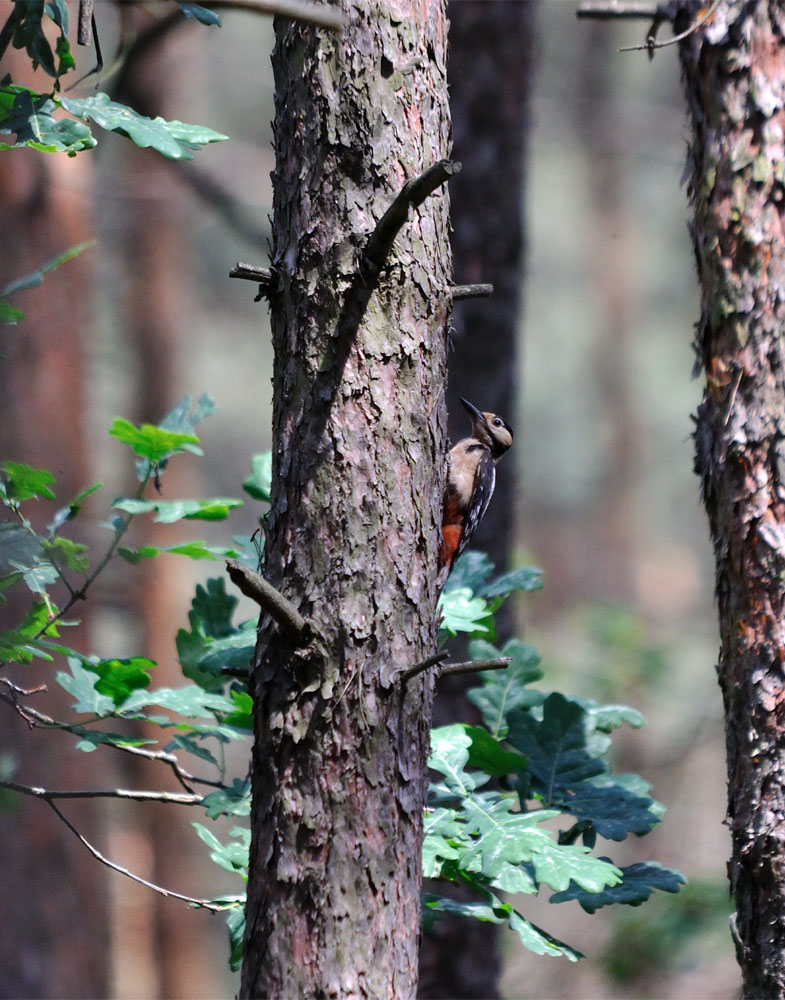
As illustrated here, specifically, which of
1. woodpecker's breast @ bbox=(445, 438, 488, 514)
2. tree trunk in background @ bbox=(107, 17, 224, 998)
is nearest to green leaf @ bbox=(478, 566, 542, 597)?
woodpecker's breast @ bbox=(445, 438, 488, 514)

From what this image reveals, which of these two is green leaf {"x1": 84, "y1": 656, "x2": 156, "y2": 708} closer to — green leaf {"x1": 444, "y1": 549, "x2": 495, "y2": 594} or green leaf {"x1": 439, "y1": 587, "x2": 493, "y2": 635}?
green leaf {"x1": 439, "y1": 587, "x2": 493, "y2": 635}

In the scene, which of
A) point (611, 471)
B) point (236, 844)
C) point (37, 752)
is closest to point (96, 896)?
point (37, 752)

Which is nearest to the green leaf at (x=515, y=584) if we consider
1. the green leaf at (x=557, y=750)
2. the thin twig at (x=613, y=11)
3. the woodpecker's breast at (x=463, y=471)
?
the green leaf at (x=557, y=750)

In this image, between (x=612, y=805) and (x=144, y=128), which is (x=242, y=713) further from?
(x=144, y=128)

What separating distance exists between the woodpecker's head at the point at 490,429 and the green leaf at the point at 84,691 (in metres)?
2.85

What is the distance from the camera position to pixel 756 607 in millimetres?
3109

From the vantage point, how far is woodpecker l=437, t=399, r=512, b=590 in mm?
4594

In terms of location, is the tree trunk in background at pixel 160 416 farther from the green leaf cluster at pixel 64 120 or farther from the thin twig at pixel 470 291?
the thin twig at pixel 470 291

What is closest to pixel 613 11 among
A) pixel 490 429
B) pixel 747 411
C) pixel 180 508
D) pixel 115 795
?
pixel 747 411

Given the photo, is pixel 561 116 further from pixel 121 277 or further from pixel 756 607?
pixel 756 607

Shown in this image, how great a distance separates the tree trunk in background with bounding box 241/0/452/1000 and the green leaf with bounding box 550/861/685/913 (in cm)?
62

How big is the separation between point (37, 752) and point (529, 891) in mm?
4487

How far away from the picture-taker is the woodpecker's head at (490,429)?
17.0 feet

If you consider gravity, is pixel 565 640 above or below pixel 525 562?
above
